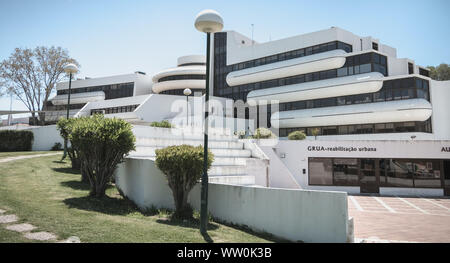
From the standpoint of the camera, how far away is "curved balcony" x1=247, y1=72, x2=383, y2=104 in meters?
29.4

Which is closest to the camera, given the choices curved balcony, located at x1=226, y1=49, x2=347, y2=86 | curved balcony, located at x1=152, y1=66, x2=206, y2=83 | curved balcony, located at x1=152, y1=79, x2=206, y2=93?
curved balcony, located at x1=226, y1=49, x2=347, y2=86

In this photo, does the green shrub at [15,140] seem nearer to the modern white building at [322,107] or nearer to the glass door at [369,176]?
the modern white building at [322,107]

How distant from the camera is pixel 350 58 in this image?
31766mm

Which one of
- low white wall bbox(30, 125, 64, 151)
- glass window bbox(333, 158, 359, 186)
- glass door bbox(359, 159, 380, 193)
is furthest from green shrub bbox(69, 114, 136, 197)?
glass door bbox(359, 159, 380, 193)

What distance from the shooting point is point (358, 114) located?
1208 inches

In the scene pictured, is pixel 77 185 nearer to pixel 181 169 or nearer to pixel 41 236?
pixel 181 169

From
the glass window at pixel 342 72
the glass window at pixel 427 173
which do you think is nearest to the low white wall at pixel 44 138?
the glass window at pixel 427 173

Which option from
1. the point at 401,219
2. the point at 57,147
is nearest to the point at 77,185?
the point at 401,219

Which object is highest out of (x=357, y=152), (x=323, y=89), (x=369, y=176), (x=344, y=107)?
(x=323, y=89)

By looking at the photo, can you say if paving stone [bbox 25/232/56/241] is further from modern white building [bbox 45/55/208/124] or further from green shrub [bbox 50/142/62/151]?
modern white building [bbox 45/55/208/124]

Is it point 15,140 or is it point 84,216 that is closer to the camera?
point 84,216

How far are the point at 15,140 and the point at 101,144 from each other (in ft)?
53.6

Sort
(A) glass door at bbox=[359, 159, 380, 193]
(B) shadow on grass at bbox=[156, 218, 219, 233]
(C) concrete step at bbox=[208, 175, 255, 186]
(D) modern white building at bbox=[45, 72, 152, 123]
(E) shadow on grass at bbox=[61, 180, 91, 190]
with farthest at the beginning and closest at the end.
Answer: (D) modern white building at bbox=[45, 72, 152, 123]
(A) glass door at bbox=[359, 159, 380, 193]
(E) shadow on grass at bbox=[61, 180, 91, 190]
(C) concrete step at bbox=[208, 175, 255, 186]
(B) shadow on grass at bbox=[156, 218, 219, 233]

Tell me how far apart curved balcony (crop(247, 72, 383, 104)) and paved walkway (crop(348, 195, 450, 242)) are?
14822 mm
